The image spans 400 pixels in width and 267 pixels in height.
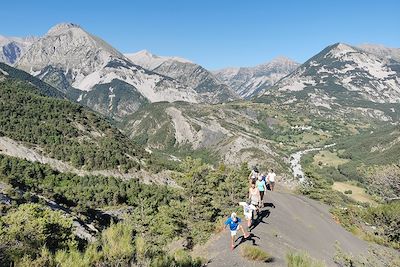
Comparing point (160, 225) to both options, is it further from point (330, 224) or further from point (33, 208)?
point (33, 208)

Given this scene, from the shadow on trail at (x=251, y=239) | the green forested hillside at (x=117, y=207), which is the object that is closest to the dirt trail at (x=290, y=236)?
the shadow on trail at (x=251, y=239)

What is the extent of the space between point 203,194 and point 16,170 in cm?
10350

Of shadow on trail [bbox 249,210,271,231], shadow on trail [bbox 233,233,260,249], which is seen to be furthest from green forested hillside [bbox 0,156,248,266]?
shadow on trail [bbox 233,233,260,249]

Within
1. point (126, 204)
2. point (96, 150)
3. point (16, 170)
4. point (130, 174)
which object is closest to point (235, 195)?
point (126, 204)

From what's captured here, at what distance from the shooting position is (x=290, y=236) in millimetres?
38750

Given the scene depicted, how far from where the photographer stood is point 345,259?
24672 mm

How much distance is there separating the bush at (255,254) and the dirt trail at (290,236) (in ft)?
1.47

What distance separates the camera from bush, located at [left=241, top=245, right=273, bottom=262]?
1147 inches

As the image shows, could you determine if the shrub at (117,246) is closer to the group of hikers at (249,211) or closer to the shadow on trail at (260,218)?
the group of hikers at (249,211)

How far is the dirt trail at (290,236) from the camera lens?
3125 cm

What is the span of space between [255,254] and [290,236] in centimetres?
1064

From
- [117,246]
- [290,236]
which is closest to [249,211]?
[290,236]

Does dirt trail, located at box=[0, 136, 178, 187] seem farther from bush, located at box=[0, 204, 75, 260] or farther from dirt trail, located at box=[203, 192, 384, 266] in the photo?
bush, located at box=[0, 204, 75, 260]

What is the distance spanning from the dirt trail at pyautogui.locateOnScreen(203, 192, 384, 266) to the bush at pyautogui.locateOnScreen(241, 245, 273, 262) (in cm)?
45
